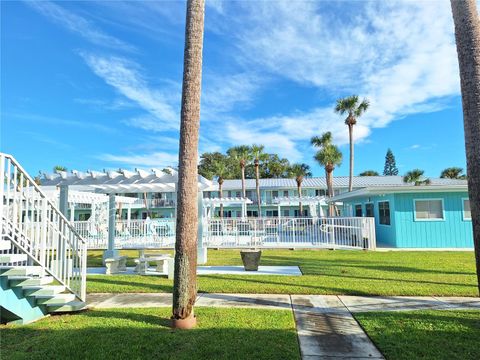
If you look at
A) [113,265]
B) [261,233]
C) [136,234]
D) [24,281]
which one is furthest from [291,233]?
[24,281]

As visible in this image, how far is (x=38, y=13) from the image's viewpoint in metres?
11.6

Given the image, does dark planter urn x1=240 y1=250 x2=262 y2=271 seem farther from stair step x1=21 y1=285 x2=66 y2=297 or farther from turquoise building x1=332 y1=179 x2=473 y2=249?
turquoise building x1=332 y1=179 x2=473 y2=249

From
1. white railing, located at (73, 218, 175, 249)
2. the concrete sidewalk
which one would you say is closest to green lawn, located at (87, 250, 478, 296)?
the concrete sidewalk

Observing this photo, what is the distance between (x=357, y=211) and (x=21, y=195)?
22.0 metres

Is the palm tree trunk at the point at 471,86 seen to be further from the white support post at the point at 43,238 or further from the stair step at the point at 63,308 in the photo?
the stair step at the point at 63,308

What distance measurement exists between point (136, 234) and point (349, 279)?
1143cm

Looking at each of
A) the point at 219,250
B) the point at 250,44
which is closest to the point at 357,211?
the point at 219,250

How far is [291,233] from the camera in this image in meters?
16.9

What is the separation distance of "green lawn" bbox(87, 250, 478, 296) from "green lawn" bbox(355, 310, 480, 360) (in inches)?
67.5

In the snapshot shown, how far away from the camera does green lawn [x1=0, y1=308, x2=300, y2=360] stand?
4184 millimetres

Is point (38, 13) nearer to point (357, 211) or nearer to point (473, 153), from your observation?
point (473, 153)

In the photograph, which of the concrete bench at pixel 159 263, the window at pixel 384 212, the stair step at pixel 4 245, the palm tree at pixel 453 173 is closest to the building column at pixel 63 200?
the concrete bench at pixel 159 263

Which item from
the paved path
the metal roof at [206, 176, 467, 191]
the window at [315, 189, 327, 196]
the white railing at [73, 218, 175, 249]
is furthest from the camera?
the window at [315, 189, 327, 196]

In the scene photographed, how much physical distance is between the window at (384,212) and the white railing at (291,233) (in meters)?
2.27
